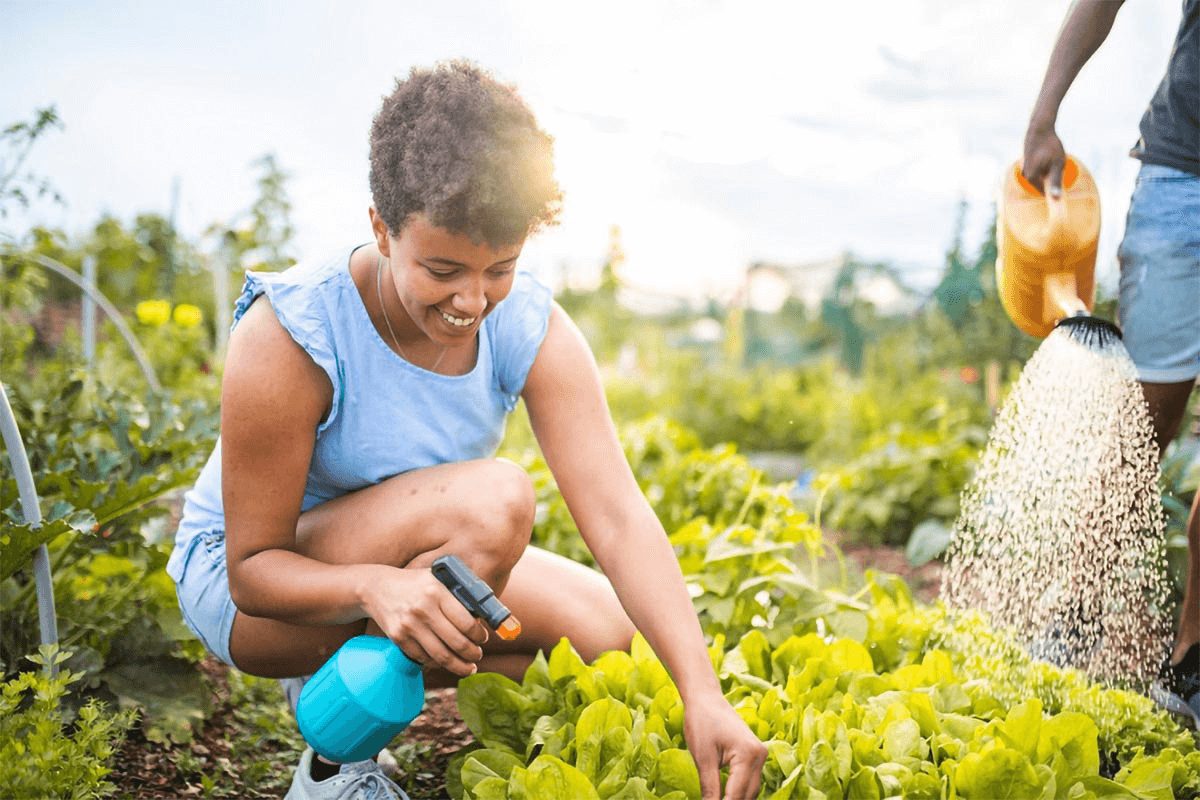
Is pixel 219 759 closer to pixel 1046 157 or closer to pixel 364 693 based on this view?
pixel 364 693

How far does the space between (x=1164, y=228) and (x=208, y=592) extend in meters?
1.82

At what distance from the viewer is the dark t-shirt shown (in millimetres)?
1898

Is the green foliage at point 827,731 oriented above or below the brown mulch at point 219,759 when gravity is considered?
above

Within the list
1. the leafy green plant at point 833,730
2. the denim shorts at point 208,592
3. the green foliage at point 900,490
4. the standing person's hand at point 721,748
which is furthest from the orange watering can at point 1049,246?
the denim shorts at point 208,592

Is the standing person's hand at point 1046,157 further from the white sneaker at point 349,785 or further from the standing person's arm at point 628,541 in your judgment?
the white sneaker at point 349,785

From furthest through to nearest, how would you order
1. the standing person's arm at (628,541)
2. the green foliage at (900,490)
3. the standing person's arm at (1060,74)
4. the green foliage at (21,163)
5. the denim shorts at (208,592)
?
the green foliage at (900,490), the green foliage at (21,163), the standing person's arm at (1060,74), the denim shorts at (208,592), the standing person's arm at (628,541)

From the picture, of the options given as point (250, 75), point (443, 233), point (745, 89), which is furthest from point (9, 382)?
point (745, 89)

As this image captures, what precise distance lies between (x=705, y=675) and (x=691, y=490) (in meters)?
1.59

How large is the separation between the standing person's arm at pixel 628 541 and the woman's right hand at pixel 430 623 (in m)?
0.27

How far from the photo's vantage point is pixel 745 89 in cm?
260

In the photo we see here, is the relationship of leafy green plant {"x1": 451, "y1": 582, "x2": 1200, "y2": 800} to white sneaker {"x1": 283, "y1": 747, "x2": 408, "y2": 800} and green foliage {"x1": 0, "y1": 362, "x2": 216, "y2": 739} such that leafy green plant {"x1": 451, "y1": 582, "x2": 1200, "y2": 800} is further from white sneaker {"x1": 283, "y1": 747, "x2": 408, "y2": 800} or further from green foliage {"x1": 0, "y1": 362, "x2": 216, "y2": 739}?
green foliage {"x1": 0, "y1": 362, "x2": 216, "y2": 739}

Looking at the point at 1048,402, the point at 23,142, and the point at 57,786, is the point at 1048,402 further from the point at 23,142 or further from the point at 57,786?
the point at 23,142

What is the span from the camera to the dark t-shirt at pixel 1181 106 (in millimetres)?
1898

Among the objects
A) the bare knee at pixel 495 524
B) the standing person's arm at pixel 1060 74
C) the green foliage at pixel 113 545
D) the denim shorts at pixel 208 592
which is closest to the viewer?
the bare knee at pixel 495 524
